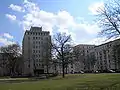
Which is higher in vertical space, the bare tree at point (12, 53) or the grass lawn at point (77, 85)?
the bare tree at point (12, 53)

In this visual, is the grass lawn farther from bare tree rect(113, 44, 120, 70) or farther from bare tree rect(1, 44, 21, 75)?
bare tree rect(1, 44, 21, 75)

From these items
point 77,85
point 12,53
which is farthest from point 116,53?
point 12,53

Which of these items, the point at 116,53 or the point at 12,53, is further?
the point at 12,53

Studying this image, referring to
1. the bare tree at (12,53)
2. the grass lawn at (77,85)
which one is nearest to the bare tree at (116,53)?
the grass lawn at (77,85)

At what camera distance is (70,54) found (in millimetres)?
69062

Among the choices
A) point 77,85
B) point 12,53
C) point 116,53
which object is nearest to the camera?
point 77,85

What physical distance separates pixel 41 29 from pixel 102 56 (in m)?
52.6

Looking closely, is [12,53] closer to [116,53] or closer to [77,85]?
[116,53]

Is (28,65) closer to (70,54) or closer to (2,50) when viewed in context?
(2,50)

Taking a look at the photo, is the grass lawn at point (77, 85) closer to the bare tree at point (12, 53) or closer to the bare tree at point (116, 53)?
the bare tree at point (116, 53)

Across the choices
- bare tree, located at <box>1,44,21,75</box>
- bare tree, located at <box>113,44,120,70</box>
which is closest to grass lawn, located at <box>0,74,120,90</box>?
bare tree, located at <box>113,44,120,70</box>

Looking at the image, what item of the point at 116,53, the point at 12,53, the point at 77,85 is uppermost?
the point at 12,53

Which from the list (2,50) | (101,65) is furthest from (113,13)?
(101,65)

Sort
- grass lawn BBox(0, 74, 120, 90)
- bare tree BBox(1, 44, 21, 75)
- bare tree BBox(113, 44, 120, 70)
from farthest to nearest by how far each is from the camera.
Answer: bare tree BBox(1, 44, 21, 75), bare tree BBox(113, 44, 120, 70), grass lawn BBox(0, 74, 120, 90)
